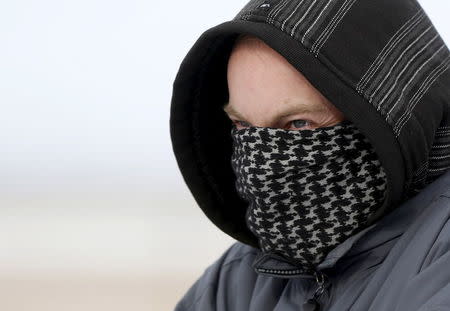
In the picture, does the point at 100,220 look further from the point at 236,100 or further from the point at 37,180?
the point at 236,100

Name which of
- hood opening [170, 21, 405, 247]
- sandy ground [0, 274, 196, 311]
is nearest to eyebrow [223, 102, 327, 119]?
hood opening [170, 21, 405, 247]

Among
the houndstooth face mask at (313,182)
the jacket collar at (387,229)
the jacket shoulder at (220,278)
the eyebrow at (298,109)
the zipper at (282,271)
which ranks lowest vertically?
the jacket shoulder at (220,278)

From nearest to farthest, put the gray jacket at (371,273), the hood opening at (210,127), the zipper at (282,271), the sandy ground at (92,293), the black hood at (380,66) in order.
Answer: the gray jacket at (371,273) < the black hood at (380,66) < the zipper at (282,271) < the hood opening at (210,127) < the sandy ground at (92,293)

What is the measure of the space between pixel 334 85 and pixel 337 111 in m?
0.08

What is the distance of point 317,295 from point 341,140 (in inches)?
12.5

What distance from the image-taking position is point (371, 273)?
173 centimetres

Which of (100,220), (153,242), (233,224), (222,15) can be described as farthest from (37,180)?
(233,224)

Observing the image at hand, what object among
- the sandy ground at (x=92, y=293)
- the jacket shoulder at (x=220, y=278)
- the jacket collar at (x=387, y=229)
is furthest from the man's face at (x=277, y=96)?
the sandy ground at (x=92, y=293)

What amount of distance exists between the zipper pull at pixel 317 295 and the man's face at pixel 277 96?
301mm

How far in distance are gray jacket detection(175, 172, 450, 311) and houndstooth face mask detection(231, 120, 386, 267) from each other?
0.05 m

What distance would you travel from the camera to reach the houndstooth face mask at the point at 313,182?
5.73 ft

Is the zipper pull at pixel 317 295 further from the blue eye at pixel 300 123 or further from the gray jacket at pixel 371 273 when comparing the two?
the blue eye at pixel 300 123

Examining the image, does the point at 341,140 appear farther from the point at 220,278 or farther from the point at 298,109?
the point at 220,278

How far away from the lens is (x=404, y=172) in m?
1.72
